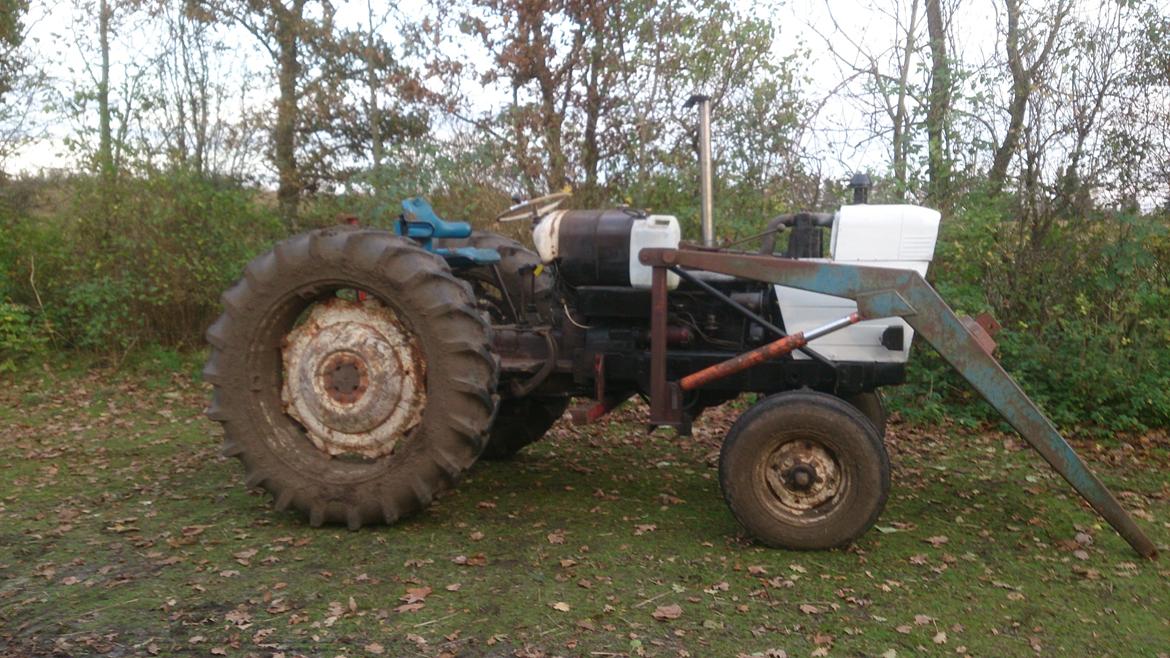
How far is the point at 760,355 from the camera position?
15.4 ft

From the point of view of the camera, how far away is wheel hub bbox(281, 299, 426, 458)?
5016mm

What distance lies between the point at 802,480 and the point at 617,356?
45.1 inches

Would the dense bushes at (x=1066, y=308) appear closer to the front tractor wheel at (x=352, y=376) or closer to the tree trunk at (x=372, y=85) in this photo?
the front tractor wheel at (x=352, y=376)

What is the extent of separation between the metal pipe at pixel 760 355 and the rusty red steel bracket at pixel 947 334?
146 mm

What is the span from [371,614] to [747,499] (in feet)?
5.58

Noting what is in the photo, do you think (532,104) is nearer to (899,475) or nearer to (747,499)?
(899,475)

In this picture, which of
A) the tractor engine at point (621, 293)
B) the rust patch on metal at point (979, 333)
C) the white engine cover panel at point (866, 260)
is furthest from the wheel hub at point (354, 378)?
the rust patch on metal at point (979, 333)

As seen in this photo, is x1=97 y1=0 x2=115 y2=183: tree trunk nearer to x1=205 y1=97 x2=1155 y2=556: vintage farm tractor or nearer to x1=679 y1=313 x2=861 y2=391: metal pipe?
x1=205 y1=97 x2=1155 y2=556: vintage farm tractor

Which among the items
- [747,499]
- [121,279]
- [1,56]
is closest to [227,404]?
[747,499]

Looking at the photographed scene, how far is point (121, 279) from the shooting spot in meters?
10.3

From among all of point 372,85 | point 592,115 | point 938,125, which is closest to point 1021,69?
point 938,125

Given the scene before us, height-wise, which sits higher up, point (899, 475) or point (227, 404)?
point (227, 404)

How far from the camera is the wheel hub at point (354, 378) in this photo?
502cm

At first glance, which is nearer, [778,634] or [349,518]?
[778,634]
